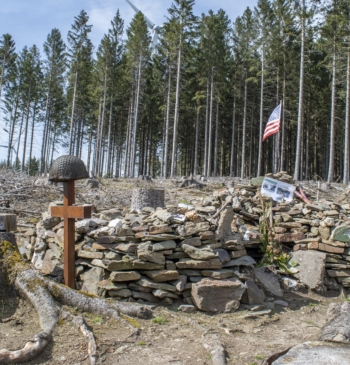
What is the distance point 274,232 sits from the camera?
7.64 metres

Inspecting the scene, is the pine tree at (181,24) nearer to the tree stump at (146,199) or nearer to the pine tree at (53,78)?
the pine tree at (53,78)

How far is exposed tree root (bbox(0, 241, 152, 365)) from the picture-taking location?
3820 mm

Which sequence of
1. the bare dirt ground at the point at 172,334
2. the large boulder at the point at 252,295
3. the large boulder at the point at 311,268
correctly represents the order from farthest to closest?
the large boulder at the point at 311,268
the large boulder at the point at 252,295
the bare dirt ground at the point at 172,334

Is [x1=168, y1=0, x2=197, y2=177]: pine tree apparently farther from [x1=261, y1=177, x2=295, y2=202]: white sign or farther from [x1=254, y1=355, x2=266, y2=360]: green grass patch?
[x1=254, y1=355, x2=266, y2=360]: green grass patch

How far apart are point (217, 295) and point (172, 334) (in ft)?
4.07

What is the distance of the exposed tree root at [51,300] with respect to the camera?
150 inches

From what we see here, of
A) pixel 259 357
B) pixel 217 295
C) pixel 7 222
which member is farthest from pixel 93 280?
pixel 259 357

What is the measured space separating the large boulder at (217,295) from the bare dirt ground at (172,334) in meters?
0.13

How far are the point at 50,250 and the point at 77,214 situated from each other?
5.49 feet

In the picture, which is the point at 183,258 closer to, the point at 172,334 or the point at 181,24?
the point at 172,334

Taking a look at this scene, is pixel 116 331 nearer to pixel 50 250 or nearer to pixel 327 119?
pixel 50 250

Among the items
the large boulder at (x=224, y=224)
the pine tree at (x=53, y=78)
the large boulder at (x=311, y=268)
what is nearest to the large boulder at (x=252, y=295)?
the large boulder at (x=224, y=224)

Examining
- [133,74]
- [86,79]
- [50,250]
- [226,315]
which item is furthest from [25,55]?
→ [226,315]

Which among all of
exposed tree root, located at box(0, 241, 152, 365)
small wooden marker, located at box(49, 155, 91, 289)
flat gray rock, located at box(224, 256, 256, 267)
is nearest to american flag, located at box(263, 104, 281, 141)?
flat gray rock, located at box(224, 256, 256, 267)
